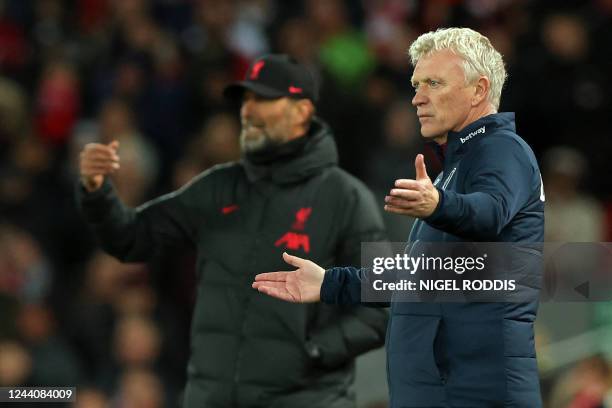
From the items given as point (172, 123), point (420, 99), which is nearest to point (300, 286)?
point (420, 99)

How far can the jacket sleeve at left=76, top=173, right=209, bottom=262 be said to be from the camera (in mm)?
5328

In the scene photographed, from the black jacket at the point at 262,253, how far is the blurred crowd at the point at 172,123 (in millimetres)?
1829

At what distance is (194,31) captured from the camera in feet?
36.7

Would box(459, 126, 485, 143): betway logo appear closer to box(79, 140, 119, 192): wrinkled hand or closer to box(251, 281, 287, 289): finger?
box(251, 281, 287, 289): finger

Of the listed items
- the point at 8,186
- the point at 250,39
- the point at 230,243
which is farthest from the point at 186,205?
the point at 250,39

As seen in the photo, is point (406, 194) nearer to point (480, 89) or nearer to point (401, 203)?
point (401, 203)

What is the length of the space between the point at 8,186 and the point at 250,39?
2.47 metres

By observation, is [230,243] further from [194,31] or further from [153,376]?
[194,31]

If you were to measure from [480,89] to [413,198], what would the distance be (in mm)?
736

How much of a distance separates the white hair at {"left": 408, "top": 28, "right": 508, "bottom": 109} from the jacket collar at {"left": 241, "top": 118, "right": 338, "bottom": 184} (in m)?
1.31

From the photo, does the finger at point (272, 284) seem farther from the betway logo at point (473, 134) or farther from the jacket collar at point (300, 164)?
the jacket collar at point (300, 164)

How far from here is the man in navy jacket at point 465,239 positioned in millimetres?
3773

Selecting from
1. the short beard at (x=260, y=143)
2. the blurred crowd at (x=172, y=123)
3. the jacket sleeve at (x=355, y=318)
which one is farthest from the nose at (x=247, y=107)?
the blurred crowd at (x=172, y=123)

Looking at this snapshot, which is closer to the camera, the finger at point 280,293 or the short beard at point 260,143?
the finger at point 280,293
